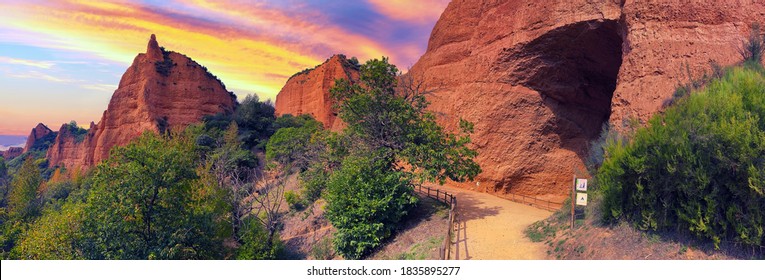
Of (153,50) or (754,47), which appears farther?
(153,50)

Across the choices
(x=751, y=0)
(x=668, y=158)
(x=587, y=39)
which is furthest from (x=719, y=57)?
(x=587, y=39)

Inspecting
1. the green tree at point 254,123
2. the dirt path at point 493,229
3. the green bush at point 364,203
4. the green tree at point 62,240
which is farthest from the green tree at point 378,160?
the green tree at point 254,123

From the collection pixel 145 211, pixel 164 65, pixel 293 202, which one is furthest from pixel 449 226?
pixel 164 65

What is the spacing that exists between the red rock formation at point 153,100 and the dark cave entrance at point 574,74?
153ft

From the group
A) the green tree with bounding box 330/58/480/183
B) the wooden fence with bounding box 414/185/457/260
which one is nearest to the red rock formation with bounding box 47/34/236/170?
the green tree with bounding box 330/58/480/183

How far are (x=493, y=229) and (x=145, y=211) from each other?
12.1 m

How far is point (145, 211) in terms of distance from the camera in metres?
11.9

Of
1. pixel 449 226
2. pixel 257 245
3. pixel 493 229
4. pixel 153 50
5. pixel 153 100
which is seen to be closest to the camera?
pixel 449 226

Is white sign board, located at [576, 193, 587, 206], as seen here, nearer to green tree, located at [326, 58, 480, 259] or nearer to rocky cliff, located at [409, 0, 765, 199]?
rocky cliff, located at [409, 0, 765, 199]

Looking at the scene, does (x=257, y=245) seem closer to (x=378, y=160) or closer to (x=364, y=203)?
(x=364, y=203)

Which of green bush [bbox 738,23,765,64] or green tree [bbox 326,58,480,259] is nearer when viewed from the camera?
green bush [bbox 738,23,765,64]

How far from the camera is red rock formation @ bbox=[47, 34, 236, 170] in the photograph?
49906 mm

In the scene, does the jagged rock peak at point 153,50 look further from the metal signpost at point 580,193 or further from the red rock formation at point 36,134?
the metal signpost at point 580,193

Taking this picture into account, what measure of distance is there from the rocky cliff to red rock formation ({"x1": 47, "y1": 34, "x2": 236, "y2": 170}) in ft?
134
